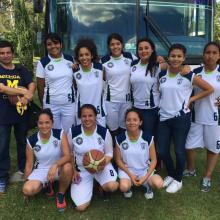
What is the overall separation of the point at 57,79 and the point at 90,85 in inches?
16.8

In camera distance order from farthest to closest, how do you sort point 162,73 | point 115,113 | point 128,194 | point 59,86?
point 115,113 → point 59,86 → point 162,73 → point 128,194

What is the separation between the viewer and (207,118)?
195 inches

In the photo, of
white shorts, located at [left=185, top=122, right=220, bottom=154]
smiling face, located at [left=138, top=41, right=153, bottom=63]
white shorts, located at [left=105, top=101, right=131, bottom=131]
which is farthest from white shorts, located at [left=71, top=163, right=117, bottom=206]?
smiling face, located at [left=138, top=41, right=153, bottom=63]

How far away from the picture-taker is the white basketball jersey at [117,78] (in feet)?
16.7

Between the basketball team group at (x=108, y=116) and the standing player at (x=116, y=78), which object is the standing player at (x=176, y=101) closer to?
the basketball team group at (x=108, y=116)

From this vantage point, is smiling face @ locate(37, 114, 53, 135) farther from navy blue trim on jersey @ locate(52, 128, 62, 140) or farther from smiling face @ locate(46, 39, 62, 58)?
smiling face @ locate(46, 39, 62, 58)

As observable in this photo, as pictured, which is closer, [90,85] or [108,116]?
[90,85]

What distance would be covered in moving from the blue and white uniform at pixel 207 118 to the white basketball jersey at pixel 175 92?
215mm

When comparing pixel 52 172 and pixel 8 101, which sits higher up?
pixel 8 101

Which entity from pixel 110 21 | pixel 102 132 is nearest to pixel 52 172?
pixel 102 132

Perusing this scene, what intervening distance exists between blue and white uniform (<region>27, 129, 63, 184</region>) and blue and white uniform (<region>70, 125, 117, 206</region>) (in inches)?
7.2

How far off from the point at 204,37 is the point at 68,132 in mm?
3080

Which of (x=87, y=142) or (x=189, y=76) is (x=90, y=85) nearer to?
(x=87, y=142)

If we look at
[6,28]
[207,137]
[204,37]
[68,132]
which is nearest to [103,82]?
[68,132]
